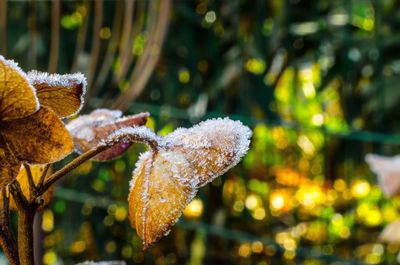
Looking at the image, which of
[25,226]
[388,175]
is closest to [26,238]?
[25,226]

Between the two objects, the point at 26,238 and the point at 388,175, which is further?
the point at 388,175

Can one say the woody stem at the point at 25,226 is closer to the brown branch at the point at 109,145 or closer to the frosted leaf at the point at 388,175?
the brown branch at the point at 109,145

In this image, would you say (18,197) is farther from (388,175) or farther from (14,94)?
(388,175)

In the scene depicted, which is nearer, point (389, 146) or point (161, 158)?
point (161, 158)

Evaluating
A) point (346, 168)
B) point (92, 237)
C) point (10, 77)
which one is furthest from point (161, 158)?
point (92, 237)

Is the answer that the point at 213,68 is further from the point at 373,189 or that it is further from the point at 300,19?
the point at 373,189

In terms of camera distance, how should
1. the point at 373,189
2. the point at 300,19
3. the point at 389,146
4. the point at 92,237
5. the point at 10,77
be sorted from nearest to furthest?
1. the point at 10,77
2. the point at 389,146
3. the point at 373,189
4. the point at 300,19
5. the point at 92,237
